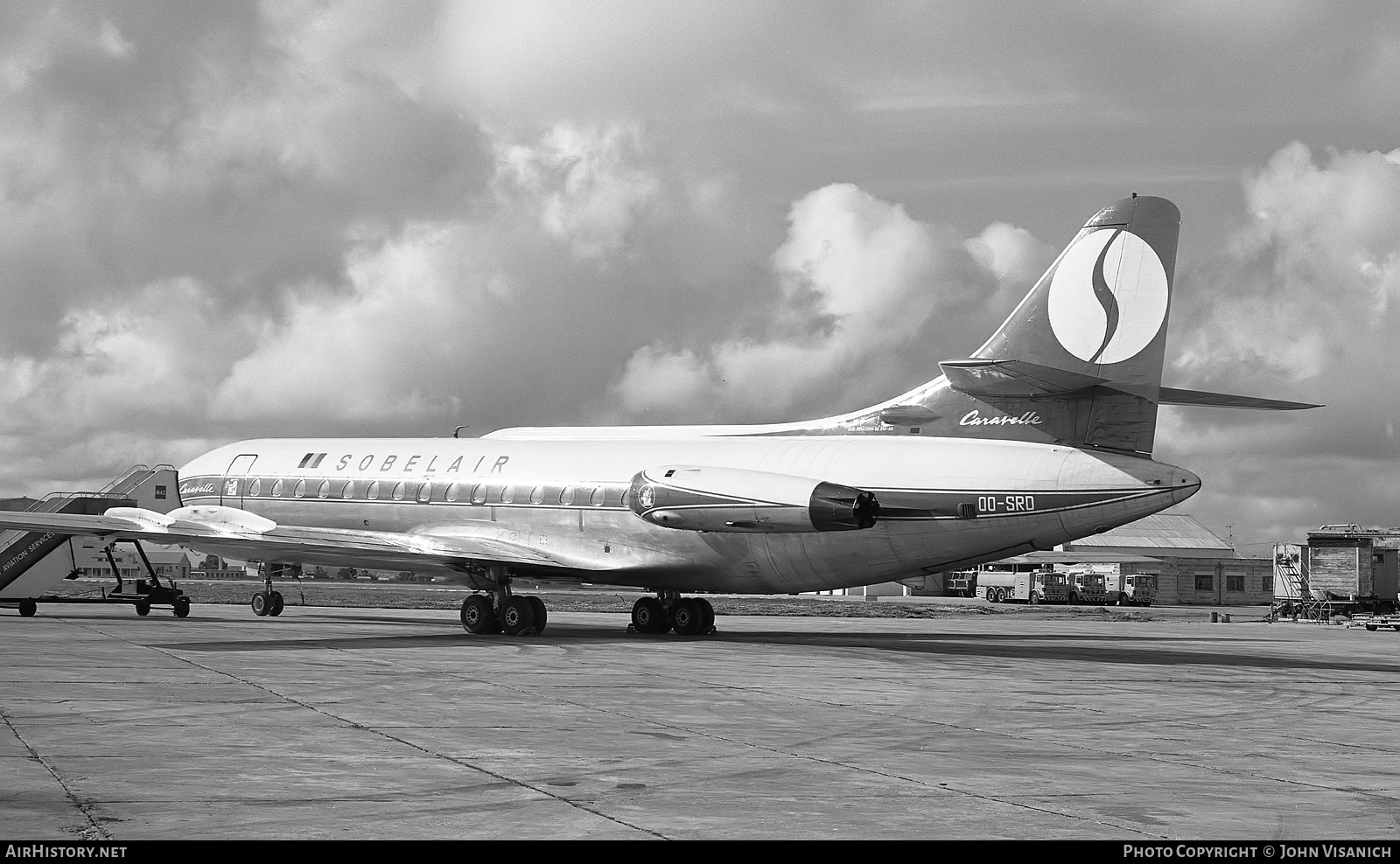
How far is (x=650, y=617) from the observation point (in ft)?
107

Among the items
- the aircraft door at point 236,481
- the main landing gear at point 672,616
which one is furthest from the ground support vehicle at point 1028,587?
the aircraft door at point 236,481

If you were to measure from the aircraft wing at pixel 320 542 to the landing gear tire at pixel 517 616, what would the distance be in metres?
1.12

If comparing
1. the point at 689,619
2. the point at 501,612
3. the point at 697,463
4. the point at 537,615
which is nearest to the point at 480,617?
the point at 501,612

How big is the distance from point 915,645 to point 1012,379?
7816 mm

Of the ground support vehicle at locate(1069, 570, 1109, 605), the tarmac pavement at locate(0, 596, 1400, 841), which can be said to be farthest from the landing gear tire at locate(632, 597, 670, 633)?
the ground support vehicle at locate(1069, 570, 1109, 605)

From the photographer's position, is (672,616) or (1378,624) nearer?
(672,616)

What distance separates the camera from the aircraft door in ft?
120

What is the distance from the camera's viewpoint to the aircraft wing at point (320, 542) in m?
29.3

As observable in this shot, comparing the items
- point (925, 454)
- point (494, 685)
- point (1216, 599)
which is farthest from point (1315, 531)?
point (494, 685)

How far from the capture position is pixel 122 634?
1109 inches

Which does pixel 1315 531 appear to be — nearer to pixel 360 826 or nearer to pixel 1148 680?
pixel 1148 680

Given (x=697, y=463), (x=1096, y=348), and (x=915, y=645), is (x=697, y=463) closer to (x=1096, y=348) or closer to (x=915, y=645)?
(x=915, y=645)

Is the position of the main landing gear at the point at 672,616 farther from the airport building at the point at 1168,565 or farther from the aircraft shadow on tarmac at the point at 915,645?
the airport building at the point at 1168,565

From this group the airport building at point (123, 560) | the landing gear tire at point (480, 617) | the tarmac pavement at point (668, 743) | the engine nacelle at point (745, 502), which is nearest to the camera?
the tarmac pavement at point (668, 743)
